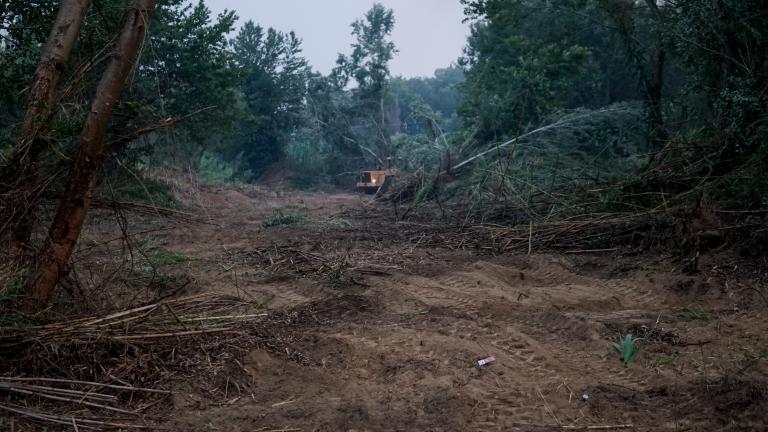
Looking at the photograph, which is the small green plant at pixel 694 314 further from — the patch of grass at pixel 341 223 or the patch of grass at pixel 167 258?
the patch of grass at pixel 341 223

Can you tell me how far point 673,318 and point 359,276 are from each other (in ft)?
10.5

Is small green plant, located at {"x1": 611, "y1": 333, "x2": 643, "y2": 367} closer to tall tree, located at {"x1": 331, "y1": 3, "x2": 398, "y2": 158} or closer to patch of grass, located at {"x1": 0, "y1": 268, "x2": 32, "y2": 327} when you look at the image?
patch of grass, located at {"x1": 0, "y1": 268, "x2": 32, "y2": 327}

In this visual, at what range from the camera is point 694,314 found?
5.09m

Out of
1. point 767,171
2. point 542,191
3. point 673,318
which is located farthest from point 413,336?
point 542,191

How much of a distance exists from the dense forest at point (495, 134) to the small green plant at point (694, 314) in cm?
115

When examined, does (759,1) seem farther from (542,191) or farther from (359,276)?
(359,276)

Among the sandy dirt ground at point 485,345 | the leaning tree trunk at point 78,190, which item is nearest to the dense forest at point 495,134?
the leaning tree trunk at point 78,190

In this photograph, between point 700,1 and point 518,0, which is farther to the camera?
point 518,0

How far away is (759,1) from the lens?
8156 mm

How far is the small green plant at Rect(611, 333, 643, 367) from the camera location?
409cm

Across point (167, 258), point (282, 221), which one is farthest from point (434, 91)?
point (167, 258)

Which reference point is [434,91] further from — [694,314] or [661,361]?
[661,361]

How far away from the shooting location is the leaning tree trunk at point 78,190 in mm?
3617

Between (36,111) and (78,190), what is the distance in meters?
0.75
